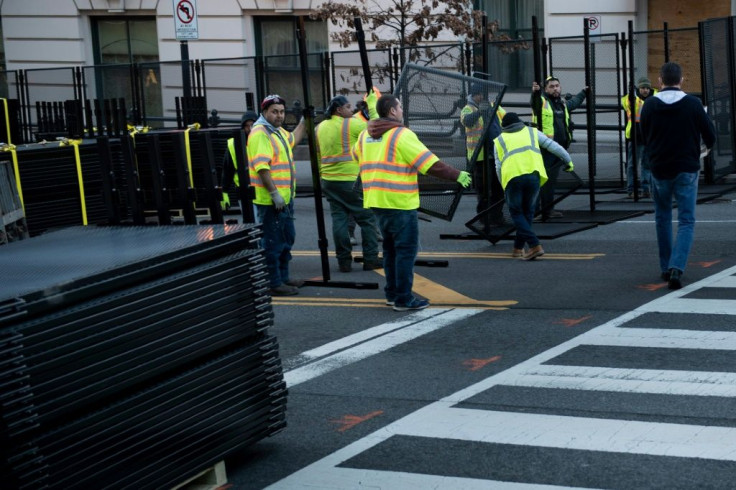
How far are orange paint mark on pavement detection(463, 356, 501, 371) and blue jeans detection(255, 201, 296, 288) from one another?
371 centimetres

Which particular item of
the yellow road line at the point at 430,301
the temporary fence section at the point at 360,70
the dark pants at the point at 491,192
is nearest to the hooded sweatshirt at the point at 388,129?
the yellow road line at the point at 430,301

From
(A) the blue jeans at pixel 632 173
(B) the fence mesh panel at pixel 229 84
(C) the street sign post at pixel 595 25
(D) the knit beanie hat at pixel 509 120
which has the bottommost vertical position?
(A) the blue jeans at pixel 632 173

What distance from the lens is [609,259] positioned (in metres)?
13.8

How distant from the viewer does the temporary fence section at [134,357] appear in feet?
18.3

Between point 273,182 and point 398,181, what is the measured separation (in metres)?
1.70

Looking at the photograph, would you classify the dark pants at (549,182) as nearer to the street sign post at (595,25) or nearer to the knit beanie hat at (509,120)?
the knit beanie hat at (509,120)

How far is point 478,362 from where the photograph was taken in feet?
30.5

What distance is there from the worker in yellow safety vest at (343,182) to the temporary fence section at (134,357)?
6.60 m

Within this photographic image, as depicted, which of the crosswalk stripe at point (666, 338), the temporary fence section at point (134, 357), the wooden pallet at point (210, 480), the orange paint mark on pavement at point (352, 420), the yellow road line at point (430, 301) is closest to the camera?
the temporary fence section at point (134, 357)

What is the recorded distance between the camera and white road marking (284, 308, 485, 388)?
934 centimetres

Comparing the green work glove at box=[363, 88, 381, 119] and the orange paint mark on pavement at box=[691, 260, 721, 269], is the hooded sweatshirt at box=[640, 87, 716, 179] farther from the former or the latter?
the green work glove at box=[363, 88, 381, 119]

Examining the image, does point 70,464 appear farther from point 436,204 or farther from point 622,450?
point 436,204

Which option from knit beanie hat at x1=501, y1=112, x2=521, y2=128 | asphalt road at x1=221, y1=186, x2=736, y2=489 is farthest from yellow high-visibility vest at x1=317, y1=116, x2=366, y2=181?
knit beanie hat at x1=501, y1=112, x2=521, y2=128

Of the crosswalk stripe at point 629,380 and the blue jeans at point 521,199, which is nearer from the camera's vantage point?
the crosswalk stripe at point 629,380
